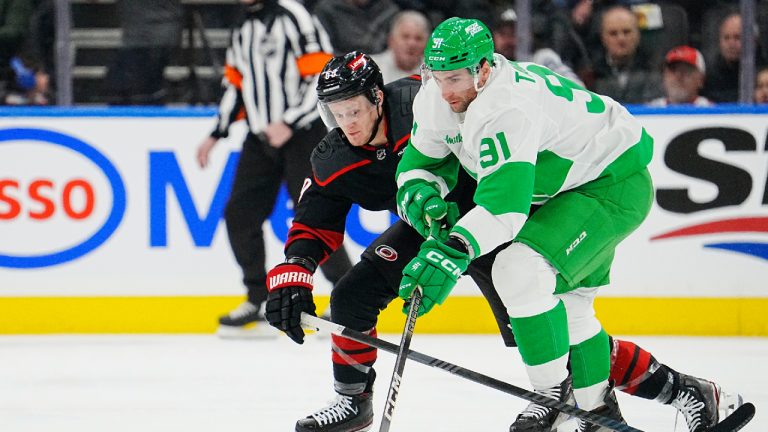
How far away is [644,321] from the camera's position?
5.10 m

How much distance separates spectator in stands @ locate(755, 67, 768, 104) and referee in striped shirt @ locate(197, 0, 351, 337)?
1.86 metres

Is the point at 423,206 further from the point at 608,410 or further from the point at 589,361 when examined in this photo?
the point at 608,410

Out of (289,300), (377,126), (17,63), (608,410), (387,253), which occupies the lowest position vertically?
(608,410)

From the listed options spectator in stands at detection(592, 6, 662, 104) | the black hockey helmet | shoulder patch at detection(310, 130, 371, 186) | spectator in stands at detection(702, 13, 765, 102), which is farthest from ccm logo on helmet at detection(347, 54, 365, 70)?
spectator in stands at detection(702, 13, 765, 102)

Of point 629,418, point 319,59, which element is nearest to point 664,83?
point 319,59

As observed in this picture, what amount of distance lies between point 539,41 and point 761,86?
3.21 feet

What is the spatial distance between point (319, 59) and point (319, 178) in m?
1.91

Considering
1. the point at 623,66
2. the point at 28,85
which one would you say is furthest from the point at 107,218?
the point at 623,66

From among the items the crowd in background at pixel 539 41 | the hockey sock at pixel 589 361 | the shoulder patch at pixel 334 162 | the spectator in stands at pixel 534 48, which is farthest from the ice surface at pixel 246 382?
the spectator in stands at pixel 534 48

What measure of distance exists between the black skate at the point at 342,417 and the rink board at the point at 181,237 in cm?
190

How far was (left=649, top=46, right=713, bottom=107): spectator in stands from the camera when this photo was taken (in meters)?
5.30

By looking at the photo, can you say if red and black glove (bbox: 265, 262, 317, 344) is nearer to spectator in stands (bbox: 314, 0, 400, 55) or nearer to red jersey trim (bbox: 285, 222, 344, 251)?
red jersey trim (bbox: 285, 222, 344, 251)

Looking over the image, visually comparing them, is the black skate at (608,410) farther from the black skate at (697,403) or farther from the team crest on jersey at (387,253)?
the team crest on jersey at (387,253)

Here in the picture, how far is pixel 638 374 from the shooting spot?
3164 millimetres
